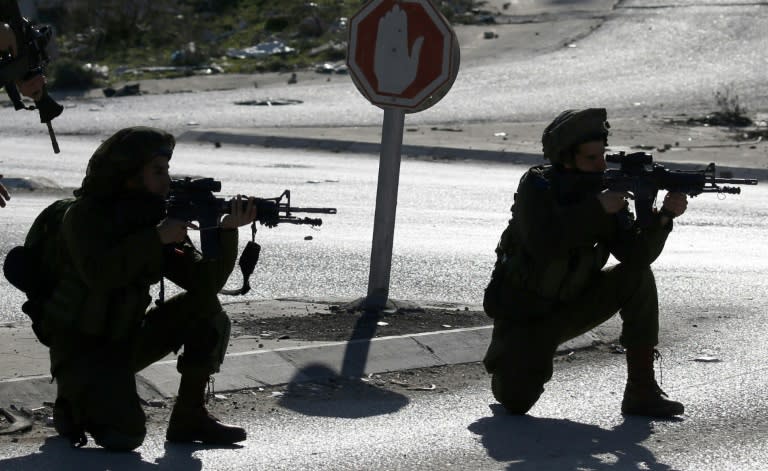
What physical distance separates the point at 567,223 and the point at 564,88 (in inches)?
577

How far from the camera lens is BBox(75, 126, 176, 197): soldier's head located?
5.09m

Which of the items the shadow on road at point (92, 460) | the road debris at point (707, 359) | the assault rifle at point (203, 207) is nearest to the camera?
the shadow on road at point (92, 460)

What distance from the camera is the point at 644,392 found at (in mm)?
5836

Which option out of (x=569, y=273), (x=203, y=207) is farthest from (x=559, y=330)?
(x=203, y=207)

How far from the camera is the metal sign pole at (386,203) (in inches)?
297

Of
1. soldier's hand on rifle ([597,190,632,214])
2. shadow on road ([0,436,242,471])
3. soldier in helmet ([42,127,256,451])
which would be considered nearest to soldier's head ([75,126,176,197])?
soldier in helmet ([42,127,256,451])

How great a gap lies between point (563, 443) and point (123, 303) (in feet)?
5.50

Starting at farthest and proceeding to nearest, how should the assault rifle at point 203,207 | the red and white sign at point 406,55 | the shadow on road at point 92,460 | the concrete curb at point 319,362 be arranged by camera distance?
the red and white sign at point 406,55 < the concrete curb at point 319,362 < the assault rifle at point 203,207 < the shadow on road at point 92,460

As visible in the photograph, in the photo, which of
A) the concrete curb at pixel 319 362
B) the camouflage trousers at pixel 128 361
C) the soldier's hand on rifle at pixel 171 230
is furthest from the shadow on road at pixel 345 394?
the soldier's hand on rifle at pixel 171 230

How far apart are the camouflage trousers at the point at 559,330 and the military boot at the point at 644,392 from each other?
0.19 feet

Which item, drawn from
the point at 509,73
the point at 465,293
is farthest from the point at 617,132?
the point at 465,293

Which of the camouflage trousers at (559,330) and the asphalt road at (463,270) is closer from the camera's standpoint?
the asphalt road at (463,270)

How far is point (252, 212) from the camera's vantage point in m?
5.23

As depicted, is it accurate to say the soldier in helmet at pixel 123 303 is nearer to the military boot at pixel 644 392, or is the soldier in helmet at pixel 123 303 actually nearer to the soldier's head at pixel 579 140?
the soldier's head at pixel 579 140
